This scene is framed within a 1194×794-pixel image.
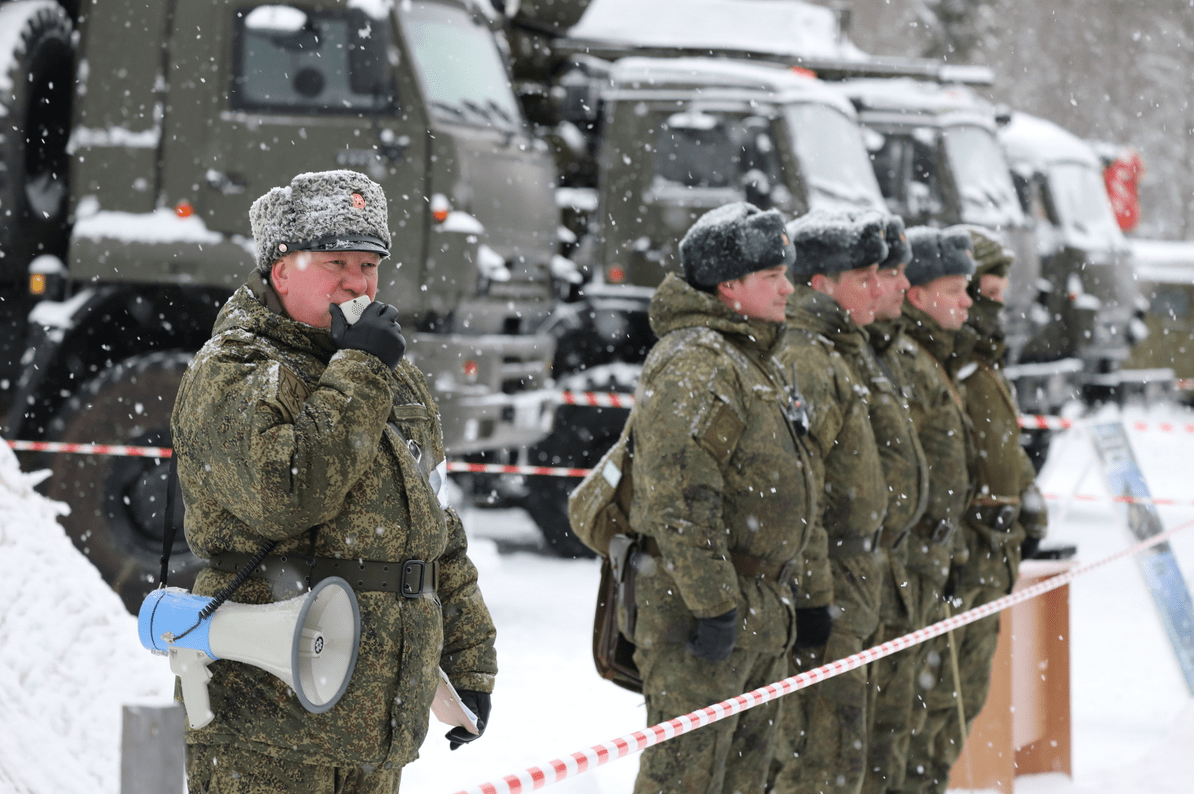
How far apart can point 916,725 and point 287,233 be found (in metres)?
3.09

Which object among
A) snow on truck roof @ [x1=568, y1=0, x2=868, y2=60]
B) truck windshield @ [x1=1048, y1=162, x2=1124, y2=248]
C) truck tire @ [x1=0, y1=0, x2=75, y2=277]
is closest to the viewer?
truck tire @ [x1=0, y1=0, x2=75, y2=277]

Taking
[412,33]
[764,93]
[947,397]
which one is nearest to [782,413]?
[947,397]

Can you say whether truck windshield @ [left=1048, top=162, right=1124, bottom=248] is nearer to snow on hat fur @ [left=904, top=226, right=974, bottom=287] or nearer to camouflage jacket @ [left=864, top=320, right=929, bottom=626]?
snow on hat fur @ [left=904, top=226, right=974, bottom=287]

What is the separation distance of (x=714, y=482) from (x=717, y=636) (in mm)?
374

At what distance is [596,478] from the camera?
12.4 feet

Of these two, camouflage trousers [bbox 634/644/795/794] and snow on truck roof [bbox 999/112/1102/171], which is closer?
camouflage trousers [bbox 634/644/795/794]

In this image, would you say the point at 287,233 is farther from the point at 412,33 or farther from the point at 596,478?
the point at 412,33

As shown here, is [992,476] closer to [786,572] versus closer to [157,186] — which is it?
[786,572]

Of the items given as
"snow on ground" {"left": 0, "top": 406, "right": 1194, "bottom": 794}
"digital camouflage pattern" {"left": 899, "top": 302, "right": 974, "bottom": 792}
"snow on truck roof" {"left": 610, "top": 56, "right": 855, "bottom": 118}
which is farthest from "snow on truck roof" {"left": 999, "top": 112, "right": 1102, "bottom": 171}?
"digital camouflage pattern" {"left": 899, "top": 302, "right": 974, "bottom": 792}

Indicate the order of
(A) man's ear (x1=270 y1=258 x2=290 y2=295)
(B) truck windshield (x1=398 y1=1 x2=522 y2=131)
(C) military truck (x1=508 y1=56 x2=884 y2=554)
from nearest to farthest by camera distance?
(A) man's ear (x1=270 y1=258 x2=290 y2=295), (B) truck windshield (x1=398 y1=1 x2=522 y2=131), (C) military truck (x1=508 y1=56 x2=884 y2=554)

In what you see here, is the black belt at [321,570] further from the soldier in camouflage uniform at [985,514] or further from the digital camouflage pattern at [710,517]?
the soldier in camouflage uniform at [985,514]

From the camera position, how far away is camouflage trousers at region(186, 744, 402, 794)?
7.89 feet

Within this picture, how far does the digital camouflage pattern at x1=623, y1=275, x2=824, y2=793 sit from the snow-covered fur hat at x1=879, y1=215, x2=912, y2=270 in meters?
1.06

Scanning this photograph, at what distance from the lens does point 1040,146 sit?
1415 centimetres
